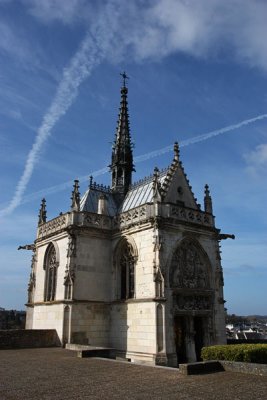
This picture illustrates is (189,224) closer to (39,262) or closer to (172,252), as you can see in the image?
(172,252)

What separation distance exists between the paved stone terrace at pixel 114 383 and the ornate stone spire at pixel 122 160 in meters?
18.2

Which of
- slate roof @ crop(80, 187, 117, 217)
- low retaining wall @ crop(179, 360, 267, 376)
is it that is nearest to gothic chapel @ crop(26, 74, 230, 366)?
slate roof @ crop(80, 187, 117, 217)

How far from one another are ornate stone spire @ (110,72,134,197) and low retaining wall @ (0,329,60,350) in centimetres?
1244

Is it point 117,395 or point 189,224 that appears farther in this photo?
point 189,224

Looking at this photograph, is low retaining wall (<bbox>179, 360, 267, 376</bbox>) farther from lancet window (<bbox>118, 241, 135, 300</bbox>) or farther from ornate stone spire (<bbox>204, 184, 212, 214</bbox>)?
ornate stone spire (<bbox>204, 184, 212, 214</bbox>)

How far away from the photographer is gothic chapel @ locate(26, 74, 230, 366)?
2177cm

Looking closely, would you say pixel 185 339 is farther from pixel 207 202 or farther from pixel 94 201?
pixel 94 201

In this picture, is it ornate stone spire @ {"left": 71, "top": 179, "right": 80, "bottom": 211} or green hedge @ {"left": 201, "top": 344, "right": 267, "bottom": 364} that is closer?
green hedge @ {"left": 201, "top": 344, "right": 267, "bottom": 364}

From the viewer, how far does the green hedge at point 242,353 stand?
46.3 ft

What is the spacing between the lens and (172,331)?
21.3m

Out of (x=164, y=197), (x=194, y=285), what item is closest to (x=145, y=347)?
(x=194, y=285)

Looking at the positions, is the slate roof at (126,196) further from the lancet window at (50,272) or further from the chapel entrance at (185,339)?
the chapel entrance at (185,339)

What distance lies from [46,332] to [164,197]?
35.8 feet

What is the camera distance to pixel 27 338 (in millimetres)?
22094
